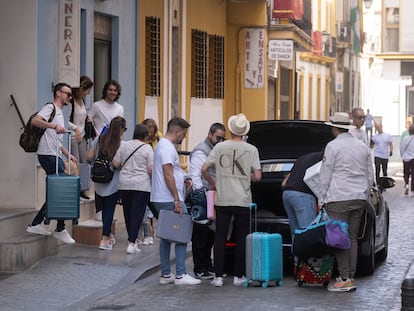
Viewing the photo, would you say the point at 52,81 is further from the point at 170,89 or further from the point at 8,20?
the point at 170,89

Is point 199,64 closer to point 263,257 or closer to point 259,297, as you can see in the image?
point 263,257

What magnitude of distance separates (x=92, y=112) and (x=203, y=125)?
8.48 metres

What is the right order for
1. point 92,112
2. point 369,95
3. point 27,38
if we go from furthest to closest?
point 369,95, point 92,112, point 27,38

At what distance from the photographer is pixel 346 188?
1278cm

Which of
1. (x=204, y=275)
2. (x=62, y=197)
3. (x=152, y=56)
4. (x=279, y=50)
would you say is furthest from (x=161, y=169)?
(x=279, y=50)

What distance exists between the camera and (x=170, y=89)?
22.7m

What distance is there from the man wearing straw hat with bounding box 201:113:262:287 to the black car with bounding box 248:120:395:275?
1.86ft

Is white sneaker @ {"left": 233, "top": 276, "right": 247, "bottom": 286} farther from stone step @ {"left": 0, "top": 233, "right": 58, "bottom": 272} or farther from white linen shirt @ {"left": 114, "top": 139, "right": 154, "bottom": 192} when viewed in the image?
stone step @ {"left": 0, "top": 233, "right": 58, "bottom": 272}

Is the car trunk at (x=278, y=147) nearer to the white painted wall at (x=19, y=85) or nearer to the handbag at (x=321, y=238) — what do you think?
the handbag at (x=321, y=238)

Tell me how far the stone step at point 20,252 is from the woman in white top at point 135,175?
1186mm

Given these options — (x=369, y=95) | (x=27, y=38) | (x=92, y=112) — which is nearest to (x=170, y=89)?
(x=92, y=112)

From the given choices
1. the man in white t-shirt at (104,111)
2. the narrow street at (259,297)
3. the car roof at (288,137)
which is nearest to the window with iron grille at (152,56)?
the man in white t-shirt at (104,111)

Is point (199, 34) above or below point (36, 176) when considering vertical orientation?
above

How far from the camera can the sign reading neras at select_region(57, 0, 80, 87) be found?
53.6 ft
